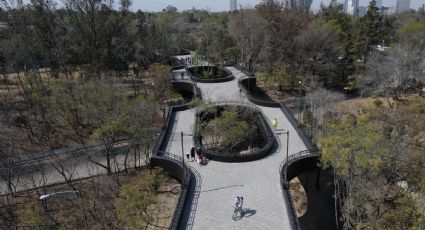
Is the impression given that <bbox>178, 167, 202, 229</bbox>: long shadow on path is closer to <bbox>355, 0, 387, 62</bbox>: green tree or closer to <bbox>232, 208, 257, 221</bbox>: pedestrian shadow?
<bbox>232, 208, 257, 221</bbox>: pedestrian shadow

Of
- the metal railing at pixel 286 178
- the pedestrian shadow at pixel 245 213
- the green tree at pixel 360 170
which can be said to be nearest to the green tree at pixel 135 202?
the pedestrian shadow at pixel 245 213

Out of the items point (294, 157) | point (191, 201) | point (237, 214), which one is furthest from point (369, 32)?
point (191, 201)

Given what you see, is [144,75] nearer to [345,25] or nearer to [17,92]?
[17,92]

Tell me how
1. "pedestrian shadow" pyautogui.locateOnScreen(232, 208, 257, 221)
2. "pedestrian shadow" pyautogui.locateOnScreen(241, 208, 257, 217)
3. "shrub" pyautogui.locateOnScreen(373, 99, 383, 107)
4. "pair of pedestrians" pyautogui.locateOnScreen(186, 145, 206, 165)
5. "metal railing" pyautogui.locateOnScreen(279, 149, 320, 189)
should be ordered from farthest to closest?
1. "shrub" pyautogui.locateOnScreen(373, 99, 383, 107)
2. "pair of pedestrians" pyautogui.locateOnScreen(186, 145, 206, 165)
3. "metal railing" pyautogui.locateOnScreen(279, 149, 320, 189)
4. "pedestrian shadow" pyautogui.locateOnScreen(241, 208, 257, 217)
5. "pedestrian shadow" pyautogui.locateOnScreen(232, 208, 257, 221)

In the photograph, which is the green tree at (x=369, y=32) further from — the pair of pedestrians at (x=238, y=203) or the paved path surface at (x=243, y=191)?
the pair of pedestrians at (x=238, y=203)

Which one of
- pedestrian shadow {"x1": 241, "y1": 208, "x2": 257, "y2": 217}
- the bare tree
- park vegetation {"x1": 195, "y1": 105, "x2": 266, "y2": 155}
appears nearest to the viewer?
pedestrian shadow {"x1": 241, "y1": 208, "x2": 257, "y2": 217}

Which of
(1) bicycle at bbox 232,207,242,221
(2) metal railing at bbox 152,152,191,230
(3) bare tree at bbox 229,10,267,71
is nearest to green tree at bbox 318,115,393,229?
(1) bicycle at bbox 232,207,242,221

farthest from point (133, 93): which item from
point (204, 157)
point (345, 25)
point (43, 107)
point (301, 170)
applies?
point (345, 25)

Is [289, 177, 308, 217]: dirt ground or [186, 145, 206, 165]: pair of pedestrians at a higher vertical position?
[186, 145, 206, 165]: pair of pedestrians

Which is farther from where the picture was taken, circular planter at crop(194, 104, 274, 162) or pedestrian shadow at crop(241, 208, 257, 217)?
circular planter at crop(194, 104, 274, 162)
